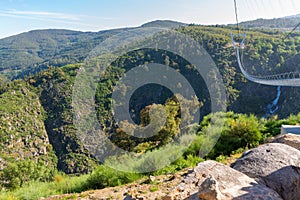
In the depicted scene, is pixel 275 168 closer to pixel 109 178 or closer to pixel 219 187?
pixel 219 187

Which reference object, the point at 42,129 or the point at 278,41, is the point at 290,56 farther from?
the point at 42,129

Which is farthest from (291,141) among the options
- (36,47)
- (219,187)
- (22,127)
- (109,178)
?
(36,47)

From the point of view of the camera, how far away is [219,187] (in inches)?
91.7

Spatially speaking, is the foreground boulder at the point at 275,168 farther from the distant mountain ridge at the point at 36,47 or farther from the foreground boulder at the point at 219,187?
the distant mountain ridge at the point at 36,47

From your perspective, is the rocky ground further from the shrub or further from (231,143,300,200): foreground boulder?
the shrub

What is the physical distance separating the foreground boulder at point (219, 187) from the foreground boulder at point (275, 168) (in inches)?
9.0

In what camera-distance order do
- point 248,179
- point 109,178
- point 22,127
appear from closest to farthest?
point 248,179 → point 109,178 → point 22,127

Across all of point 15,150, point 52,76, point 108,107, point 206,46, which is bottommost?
point 15,150

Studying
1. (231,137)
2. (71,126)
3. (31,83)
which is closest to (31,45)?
(31,83)

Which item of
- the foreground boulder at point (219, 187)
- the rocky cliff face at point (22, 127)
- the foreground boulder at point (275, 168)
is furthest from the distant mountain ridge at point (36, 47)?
the foreground boulder at point (219, 187)

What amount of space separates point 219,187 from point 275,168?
0.82 m

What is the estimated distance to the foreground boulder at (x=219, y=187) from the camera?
2.17m

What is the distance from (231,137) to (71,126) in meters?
27.0

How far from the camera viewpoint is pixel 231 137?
6453mm
